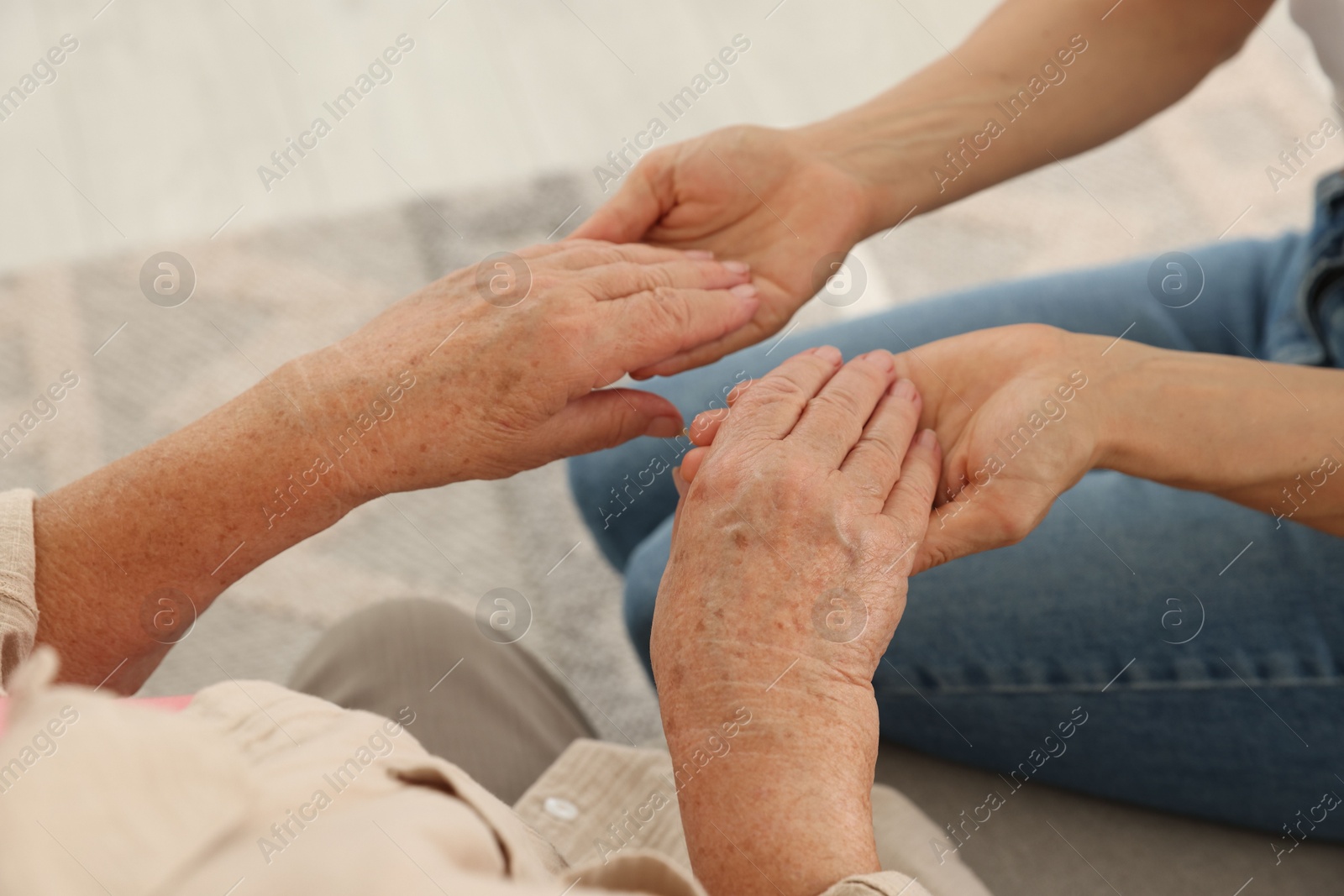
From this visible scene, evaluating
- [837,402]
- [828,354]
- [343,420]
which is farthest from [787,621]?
[343,420]

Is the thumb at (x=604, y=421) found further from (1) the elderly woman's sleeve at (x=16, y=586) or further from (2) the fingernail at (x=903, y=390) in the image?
(1) the elderly woman's sleeve at (x=16, y=586)

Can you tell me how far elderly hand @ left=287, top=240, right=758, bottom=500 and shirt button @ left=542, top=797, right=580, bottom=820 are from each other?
1.03ft

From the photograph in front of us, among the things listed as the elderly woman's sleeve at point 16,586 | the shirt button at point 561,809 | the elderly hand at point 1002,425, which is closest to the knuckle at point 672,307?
the elderly hand at point 1002,425

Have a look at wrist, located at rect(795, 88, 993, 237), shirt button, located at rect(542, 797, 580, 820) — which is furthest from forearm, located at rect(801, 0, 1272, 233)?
shirt button, located at rect(542, 797, 580, 820)

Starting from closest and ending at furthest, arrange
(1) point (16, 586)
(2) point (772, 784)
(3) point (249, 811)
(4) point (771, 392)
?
(3) point (249, 811), (2) point (772, 784), (1) point (16, 586), (4) point (771, 392)

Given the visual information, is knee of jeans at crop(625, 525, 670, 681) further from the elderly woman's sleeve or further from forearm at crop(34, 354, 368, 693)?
the elderly woman's sleeve

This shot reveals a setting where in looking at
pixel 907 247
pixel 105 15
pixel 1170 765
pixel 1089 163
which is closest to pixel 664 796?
pixel 1170 765

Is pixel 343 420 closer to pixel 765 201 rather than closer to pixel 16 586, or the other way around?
pixel 16 586

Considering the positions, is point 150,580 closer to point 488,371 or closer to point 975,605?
point 488,371

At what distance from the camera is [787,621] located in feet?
2.41

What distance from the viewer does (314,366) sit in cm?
91

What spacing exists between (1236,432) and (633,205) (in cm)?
68

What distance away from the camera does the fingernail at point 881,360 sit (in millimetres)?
963

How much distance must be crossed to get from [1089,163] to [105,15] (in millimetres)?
2368
